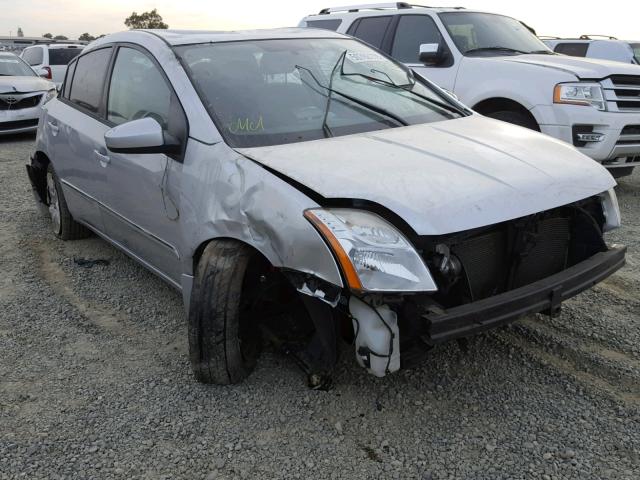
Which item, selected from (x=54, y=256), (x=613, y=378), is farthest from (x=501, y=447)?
(x=54, y=256)

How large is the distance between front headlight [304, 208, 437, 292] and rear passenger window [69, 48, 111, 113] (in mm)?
2509

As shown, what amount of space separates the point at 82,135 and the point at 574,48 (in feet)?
41.9

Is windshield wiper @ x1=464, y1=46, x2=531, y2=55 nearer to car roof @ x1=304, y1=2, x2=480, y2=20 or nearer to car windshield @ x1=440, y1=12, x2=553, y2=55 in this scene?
car windshield @ x1=440, y1=12, x2=553, y2=55

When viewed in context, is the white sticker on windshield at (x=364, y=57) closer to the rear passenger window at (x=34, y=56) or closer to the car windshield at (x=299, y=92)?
the car windshield at (x=299, y=92)

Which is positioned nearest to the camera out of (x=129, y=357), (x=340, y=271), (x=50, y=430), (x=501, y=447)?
(x=340, y=271)

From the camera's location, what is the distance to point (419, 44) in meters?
7.15

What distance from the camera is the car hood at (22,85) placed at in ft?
34.8

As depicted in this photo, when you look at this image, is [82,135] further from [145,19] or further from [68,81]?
[145,19]

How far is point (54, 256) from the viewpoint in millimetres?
4836

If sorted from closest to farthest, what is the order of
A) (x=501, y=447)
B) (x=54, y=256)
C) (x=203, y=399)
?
1. (x=501, y=447)
2. (x=203, y=399)
3. (x=54, y=256)

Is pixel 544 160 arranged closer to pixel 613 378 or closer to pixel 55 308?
pixel 613 378

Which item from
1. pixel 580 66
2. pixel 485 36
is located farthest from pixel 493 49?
pixel 580 66

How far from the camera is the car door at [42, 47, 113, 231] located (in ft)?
13.1

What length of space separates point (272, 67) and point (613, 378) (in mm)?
2442
